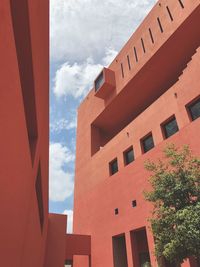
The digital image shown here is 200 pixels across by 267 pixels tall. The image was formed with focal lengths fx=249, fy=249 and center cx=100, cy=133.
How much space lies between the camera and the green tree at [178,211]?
6.93 meters

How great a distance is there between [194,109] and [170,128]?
1.93m

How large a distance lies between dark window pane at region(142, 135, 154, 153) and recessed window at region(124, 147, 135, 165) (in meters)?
1.22

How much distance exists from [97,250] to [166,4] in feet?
56.3

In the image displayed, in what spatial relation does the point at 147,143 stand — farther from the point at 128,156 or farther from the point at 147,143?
the point at 128,156

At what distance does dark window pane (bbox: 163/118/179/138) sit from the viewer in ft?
43.6

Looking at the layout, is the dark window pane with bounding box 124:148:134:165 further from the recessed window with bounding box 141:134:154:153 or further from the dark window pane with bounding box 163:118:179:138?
the dark window pane with bounding box 163:118:179:138

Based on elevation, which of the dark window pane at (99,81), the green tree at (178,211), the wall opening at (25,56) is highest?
the dark window pane at (99,81)

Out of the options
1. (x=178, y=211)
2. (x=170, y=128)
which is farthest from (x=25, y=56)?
(x=170, y=128)

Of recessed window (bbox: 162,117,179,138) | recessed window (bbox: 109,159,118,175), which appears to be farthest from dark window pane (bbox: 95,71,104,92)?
recessed window (bbox: 162,117,179,138)

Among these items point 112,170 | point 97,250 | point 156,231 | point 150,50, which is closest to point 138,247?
point 97,250

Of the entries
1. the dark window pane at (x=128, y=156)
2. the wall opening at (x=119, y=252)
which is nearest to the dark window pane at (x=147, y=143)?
the dark window pane at (x=128, y=156)

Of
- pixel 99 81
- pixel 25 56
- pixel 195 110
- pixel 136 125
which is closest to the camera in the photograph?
pixel 25 56

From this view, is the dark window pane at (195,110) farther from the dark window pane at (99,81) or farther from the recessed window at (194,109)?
the dark window pane at (99,81)

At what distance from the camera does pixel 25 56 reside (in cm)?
488
